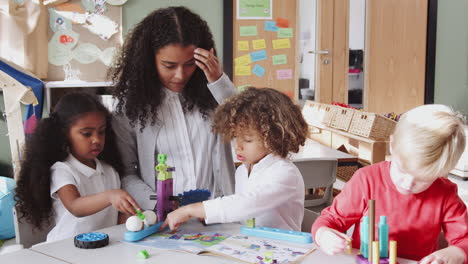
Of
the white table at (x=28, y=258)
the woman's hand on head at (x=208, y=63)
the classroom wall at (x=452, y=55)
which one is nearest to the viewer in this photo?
the white table at (x=28, y=258)

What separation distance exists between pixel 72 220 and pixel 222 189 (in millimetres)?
510

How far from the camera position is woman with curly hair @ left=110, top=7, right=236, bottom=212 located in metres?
1.71

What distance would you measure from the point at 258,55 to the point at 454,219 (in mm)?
3457

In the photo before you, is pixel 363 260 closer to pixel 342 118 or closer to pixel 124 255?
pixel 124 255

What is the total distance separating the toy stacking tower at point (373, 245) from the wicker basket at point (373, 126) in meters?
2.15

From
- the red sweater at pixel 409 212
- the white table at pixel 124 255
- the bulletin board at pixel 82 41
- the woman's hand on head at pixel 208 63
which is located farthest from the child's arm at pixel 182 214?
the bulletin board at pixel 82 41

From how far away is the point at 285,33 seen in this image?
4.61 meters

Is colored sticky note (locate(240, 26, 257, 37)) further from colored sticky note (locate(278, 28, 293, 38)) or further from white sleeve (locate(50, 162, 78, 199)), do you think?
white sleeve (locate(50, 162, 78, 199))

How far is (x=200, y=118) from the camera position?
71.7 inches

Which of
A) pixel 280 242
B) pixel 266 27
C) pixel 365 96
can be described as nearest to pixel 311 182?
pixel 280 242

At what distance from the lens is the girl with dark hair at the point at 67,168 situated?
63.6 inches

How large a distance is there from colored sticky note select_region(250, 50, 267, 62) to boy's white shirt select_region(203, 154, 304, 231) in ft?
9.89

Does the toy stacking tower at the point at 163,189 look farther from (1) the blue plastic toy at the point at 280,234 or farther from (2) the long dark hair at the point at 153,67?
(2) the long dark hair at the point at 153,67

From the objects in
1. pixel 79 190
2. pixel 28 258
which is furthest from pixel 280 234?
pixel 79 190
